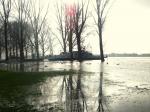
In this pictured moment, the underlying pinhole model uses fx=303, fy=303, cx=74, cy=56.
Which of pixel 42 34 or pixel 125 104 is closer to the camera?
pixel 125 104

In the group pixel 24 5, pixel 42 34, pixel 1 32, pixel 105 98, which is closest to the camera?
pixel 105 98

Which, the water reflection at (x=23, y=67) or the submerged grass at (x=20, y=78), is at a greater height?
the water reflection at (x=23, y=67)

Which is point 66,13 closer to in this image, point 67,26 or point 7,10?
point 67,26

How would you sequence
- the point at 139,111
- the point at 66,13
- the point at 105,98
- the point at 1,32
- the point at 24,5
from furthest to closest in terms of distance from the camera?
the point at 1,32
the point at 66,13
the point at 24,5
the point at 105,98
the point at 139,111

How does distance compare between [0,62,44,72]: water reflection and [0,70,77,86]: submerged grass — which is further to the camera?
[0,62,44,72]: water reflection

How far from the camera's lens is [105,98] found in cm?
1126

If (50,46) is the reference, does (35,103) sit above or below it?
below

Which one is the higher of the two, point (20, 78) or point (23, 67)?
point (23, 67)

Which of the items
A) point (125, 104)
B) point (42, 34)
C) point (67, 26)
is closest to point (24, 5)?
point (67, 26)

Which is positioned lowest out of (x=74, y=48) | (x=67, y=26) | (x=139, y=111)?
(x=139, y=111)

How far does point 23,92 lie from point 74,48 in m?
57.3

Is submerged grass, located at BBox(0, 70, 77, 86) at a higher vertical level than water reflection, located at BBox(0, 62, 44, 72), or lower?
lower

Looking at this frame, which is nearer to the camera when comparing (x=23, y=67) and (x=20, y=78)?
(x=20, y=78)

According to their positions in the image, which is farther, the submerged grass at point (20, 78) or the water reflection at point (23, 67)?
the water reflection at point (23, 67)
